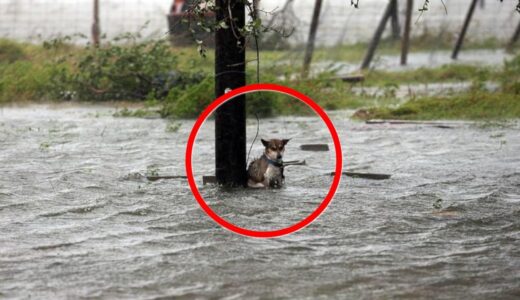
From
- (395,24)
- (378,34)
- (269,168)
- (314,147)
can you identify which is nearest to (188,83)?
(378,34)

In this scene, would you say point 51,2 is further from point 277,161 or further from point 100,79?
point 277,161

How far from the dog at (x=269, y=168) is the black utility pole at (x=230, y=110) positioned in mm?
94

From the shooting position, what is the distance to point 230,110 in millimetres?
8797

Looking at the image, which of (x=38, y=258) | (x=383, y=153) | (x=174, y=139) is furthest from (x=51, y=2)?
(x=38, y=258)

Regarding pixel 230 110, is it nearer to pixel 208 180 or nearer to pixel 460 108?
pixel 208 180

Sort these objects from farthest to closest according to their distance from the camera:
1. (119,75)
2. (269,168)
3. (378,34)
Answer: (378,34)
(119,75)
(269,168)

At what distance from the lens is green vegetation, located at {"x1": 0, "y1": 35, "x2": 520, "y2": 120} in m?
14.6

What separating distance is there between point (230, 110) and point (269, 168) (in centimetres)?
57

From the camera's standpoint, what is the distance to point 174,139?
12.5 metres

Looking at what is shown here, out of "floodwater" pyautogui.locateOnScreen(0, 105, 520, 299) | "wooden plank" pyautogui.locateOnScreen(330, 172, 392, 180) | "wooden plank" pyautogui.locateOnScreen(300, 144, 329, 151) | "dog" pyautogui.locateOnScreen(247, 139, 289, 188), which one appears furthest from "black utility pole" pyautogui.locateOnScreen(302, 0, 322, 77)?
"dog" pyautogui.locateOnScreen(247, 139, 289, 188)

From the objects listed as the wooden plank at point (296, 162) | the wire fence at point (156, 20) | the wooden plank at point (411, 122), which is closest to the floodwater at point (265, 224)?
the wooden plank at point (296, 162)

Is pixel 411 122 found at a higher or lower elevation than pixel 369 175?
lower

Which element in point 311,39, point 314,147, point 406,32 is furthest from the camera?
point 406,32

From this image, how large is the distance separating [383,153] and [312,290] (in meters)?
5.57
